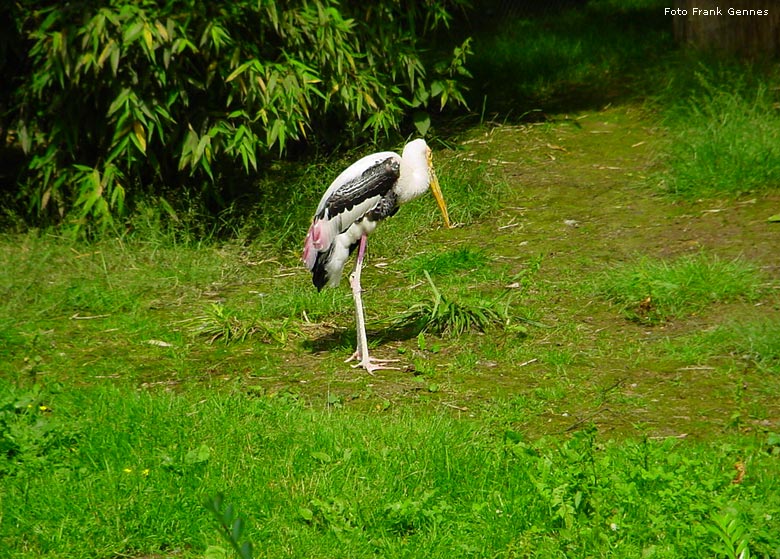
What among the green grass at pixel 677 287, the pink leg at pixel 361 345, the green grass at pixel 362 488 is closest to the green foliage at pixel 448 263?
the green grass at pixel 677 287

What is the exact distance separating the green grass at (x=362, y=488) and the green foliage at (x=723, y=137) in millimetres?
3498

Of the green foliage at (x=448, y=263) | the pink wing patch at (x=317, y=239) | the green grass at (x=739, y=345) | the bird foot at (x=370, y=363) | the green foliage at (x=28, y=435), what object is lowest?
the green grass at (x=739, y=345)

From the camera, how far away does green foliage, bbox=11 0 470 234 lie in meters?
6.74

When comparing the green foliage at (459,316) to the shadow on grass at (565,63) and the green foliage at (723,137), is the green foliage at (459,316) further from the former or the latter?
the shadow on grass at (565,63)

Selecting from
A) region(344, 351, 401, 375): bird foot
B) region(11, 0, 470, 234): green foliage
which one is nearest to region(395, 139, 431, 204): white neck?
region(344, 351, 401, 375): bird foot

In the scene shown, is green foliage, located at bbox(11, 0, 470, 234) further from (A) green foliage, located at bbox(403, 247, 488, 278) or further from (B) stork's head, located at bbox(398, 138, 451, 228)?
(B) stork's head, located at bbox(398, 138, 451, 228)

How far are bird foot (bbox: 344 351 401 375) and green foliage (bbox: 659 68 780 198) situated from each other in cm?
303

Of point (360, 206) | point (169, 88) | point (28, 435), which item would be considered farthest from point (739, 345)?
point (169, 88)

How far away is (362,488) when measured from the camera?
4121 mm

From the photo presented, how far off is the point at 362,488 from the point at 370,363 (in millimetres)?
1510

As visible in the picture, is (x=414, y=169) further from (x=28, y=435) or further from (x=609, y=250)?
(x=28, y=435)

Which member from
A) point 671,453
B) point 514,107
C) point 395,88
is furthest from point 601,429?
point 514,107

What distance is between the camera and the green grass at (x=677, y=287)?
5.93 meters

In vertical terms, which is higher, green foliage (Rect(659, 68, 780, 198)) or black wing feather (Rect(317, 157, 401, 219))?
black wing feather (Rect(317, 157, 401, 219))
